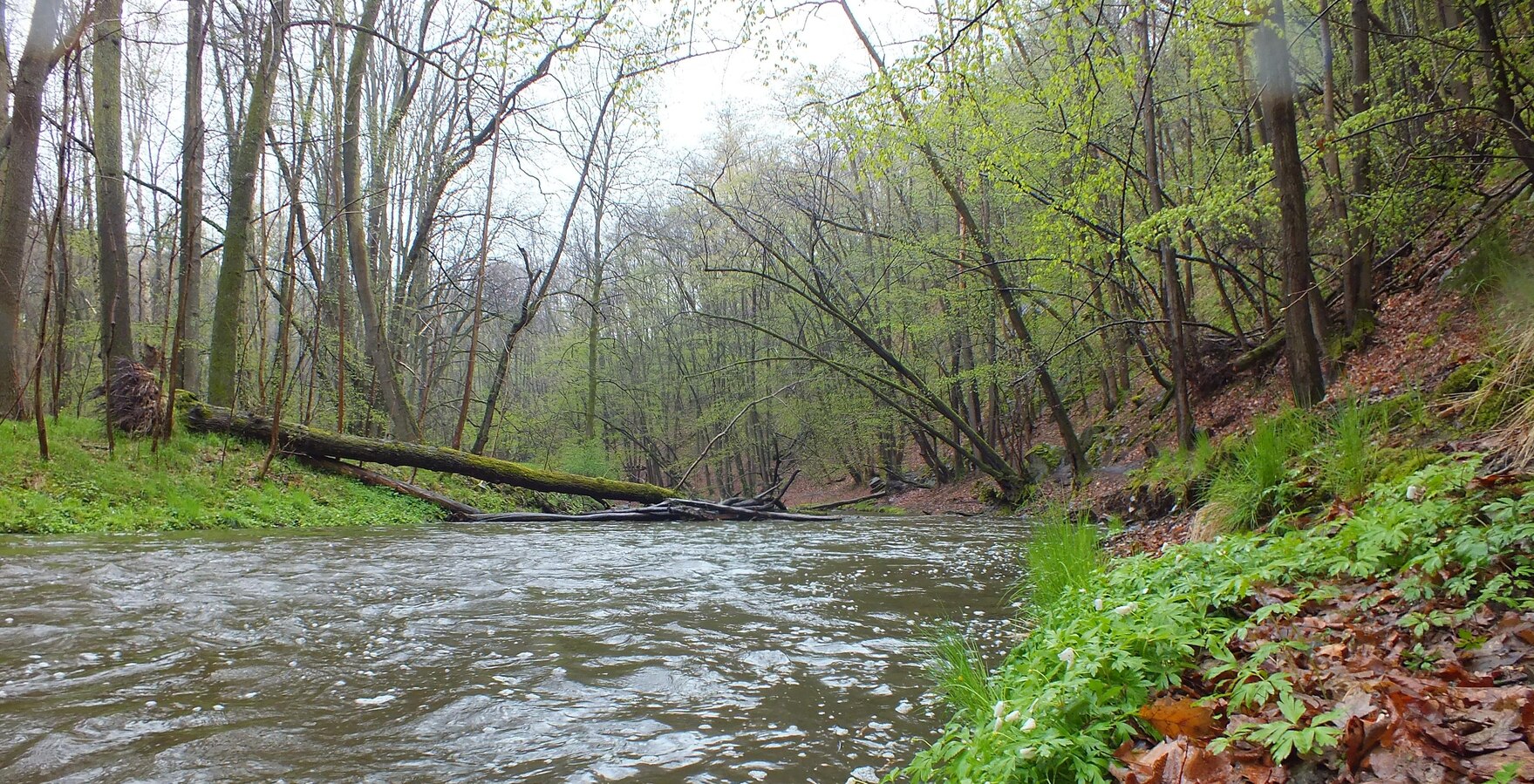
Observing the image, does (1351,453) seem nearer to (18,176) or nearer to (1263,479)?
(1263,479)

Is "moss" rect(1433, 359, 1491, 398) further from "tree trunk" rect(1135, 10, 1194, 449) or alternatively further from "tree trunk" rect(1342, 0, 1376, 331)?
"tree trunk" rect(1135, 10, 1194, 449)

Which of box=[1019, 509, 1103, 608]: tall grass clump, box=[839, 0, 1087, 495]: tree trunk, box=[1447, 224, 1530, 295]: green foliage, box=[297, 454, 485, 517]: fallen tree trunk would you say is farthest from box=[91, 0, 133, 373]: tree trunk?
box=[1447, 224, 1530, 295]: green foliage

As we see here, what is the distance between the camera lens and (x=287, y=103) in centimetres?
1464

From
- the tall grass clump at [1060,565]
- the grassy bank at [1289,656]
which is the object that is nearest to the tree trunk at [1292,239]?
the tall grass clump at [1060,565]

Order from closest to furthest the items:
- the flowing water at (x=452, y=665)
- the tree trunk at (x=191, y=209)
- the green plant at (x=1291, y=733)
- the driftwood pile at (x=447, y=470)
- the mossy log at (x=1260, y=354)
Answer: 1. the green plant at (x=1291, y=733)
2. the flowing water at (x=452, y=665)
3. the tree trunk at (x=191, y=209)
4. the mossy log at (x=1260, y=354)
5. the driftwood pile at (x=447, y=470)

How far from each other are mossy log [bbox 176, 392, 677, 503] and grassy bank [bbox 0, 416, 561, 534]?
29 cm

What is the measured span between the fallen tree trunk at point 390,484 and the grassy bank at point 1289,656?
10648 mm

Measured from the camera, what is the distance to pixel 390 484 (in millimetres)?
12352

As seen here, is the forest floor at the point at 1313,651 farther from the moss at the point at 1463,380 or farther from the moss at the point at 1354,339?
the moss at the point at 1354,339

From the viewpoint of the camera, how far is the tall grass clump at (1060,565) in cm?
438

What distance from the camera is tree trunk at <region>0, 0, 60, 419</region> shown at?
29.6 ft

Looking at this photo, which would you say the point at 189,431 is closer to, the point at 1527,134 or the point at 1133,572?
the point at 1133,572

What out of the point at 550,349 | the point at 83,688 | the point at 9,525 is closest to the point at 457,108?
the point at 9,525

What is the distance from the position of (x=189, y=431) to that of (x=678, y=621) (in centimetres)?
990
